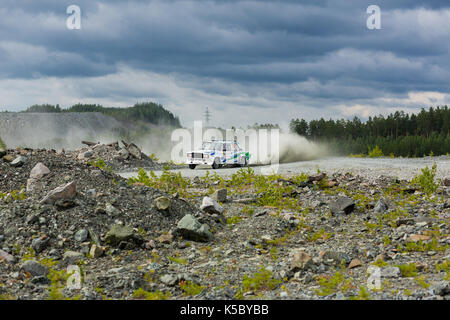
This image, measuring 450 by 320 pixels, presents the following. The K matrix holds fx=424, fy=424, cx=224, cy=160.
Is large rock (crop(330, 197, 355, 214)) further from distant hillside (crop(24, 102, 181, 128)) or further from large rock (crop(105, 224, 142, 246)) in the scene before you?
distant hillside (crop(24, 102, 181, 128))

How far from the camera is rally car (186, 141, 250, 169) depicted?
980 inches

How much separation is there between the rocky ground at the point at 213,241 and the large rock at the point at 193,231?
3cm

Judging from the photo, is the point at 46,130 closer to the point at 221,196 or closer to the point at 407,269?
the point at 221,196

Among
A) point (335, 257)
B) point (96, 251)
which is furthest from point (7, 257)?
point (335, 257)

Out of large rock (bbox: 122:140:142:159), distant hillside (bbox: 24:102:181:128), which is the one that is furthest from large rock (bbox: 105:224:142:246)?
distant hillside (bbox: 24:102:181:128)

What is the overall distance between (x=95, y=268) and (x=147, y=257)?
3.35 feet

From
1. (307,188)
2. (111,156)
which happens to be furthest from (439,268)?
(111,156)

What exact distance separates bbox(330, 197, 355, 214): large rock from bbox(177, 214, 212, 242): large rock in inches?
169

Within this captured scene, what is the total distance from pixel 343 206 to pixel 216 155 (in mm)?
13771

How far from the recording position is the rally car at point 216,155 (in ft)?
81.7

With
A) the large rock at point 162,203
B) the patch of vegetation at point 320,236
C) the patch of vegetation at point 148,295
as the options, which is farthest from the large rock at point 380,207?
the patch of vegetation at point 148,295

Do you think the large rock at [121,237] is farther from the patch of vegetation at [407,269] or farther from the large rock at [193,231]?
the patch of vegetation at [407,269]

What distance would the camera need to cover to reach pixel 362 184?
15266 millimetres

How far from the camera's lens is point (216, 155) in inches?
987
